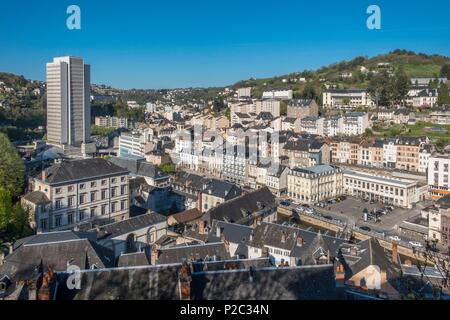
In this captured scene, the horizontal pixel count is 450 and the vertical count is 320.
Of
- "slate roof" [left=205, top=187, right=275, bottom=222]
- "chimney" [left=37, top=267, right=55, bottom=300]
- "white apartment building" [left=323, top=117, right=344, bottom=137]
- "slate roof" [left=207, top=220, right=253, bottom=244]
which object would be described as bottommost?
"slate roof" [left=207, top=220, right=253, bottom=244]

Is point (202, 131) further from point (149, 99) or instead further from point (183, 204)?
point (149, 99)

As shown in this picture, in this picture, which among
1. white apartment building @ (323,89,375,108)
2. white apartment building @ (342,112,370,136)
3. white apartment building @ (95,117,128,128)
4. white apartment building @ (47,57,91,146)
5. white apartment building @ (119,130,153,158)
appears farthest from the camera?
white apartment building @ (95,117,128,128)

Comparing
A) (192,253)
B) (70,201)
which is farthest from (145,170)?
(192,253)

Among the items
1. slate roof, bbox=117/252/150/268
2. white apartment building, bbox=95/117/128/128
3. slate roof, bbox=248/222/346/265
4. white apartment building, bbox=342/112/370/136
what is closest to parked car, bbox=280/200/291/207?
slate roof, bbox=248/222/346/265

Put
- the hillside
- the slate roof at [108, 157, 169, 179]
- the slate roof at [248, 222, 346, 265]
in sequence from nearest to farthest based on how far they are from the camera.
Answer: the slate roof at [248, 222, 346, 265] → the slate roof at [108, 157, 169, 179] → the hillside

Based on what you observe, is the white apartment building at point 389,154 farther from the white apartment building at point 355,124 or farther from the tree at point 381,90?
the tree at point 381,90

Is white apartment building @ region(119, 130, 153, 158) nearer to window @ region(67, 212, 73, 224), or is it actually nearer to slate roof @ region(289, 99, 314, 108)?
slate roof @ region(289, 99, 314, 108)

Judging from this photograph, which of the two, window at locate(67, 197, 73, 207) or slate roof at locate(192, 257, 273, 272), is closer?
slate roof at locate(192, 257, 273, 272)
